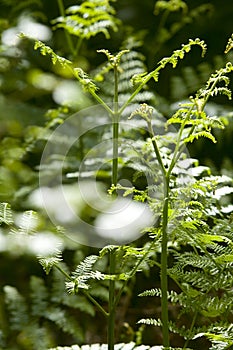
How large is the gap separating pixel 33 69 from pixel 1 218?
62.0 inches

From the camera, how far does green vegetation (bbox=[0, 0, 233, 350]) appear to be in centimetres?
109

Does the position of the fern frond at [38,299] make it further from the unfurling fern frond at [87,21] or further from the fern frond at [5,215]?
the unfurling fern frond at [87,21]

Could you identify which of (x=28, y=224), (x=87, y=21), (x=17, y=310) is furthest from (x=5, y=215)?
(x=87, y=21)

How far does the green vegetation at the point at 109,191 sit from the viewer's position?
3.56ft

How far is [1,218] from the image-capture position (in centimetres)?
105

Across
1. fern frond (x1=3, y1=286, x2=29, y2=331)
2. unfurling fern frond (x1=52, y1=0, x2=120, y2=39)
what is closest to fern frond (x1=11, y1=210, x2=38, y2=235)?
fern frond (x1=3, y1=286, x2=29, y2=331)

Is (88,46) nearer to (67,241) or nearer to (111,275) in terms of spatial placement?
(67,241)

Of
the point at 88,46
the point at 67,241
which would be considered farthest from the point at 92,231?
the point at 88,46

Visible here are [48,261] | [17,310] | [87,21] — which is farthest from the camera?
[87,21]

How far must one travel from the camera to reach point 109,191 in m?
1.03

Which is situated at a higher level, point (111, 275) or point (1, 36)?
point (1, 36)

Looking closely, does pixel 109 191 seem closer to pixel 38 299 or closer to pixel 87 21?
pixel 38 299

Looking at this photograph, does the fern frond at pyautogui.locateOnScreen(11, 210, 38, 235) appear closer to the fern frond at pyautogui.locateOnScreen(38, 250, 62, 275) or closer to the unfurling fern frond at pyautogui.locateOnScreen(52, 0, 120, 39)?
the fern frond at pyautogui.locateOnScreen(38, 250, 62, 275)

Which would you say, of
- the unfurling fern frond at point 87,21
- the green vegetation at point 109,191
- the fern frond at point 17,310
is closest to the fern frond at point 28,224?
the green vegetation at point 109,191
